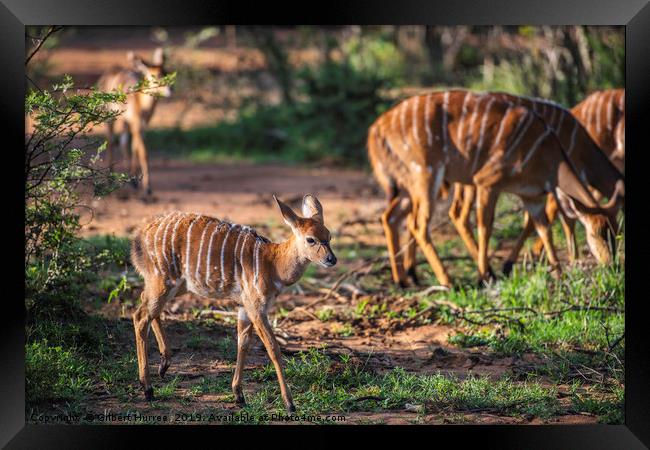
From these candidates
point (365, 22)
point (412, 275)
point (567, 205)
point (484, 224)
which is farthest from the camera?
point (412, 275)

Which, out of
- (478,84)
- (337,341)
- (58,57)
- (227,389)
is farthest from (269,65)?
(227,389)

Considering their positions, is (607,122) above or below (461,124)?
above

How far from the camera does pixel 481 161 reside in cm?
864

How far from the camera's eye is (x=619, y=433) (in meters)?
5.68

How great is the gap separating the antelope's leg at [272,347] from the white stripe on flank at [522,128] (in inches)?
137

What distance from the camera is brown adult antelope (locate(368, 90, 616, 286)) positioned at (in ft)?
28.3

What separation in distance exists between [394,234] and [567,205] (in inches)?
58.2

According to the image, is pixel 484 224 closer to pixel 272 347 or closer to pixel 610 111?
pixel 610 111

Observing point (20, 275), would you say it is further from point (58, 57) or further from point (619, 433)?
point (58, 57)

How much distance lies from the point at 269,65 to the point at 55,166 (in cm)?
974

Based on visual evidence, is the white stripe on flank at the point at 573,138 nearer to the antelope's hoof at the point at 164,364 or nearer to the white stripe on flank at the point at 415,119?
the white stripe on flank at the point at 415,119

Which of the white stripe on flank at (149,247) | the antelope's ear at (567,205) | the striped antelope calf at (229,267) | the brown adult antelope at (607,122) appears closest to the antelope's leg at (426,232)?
the antelope's ear at (567,205)

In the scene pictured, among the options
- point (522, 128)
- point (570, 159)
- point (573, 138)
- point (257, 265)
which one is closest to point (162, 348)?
point (257, 265)

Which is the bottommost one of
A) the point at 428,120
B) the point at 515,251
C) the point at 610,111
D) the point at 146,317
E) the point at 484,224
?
the point at 146,317
